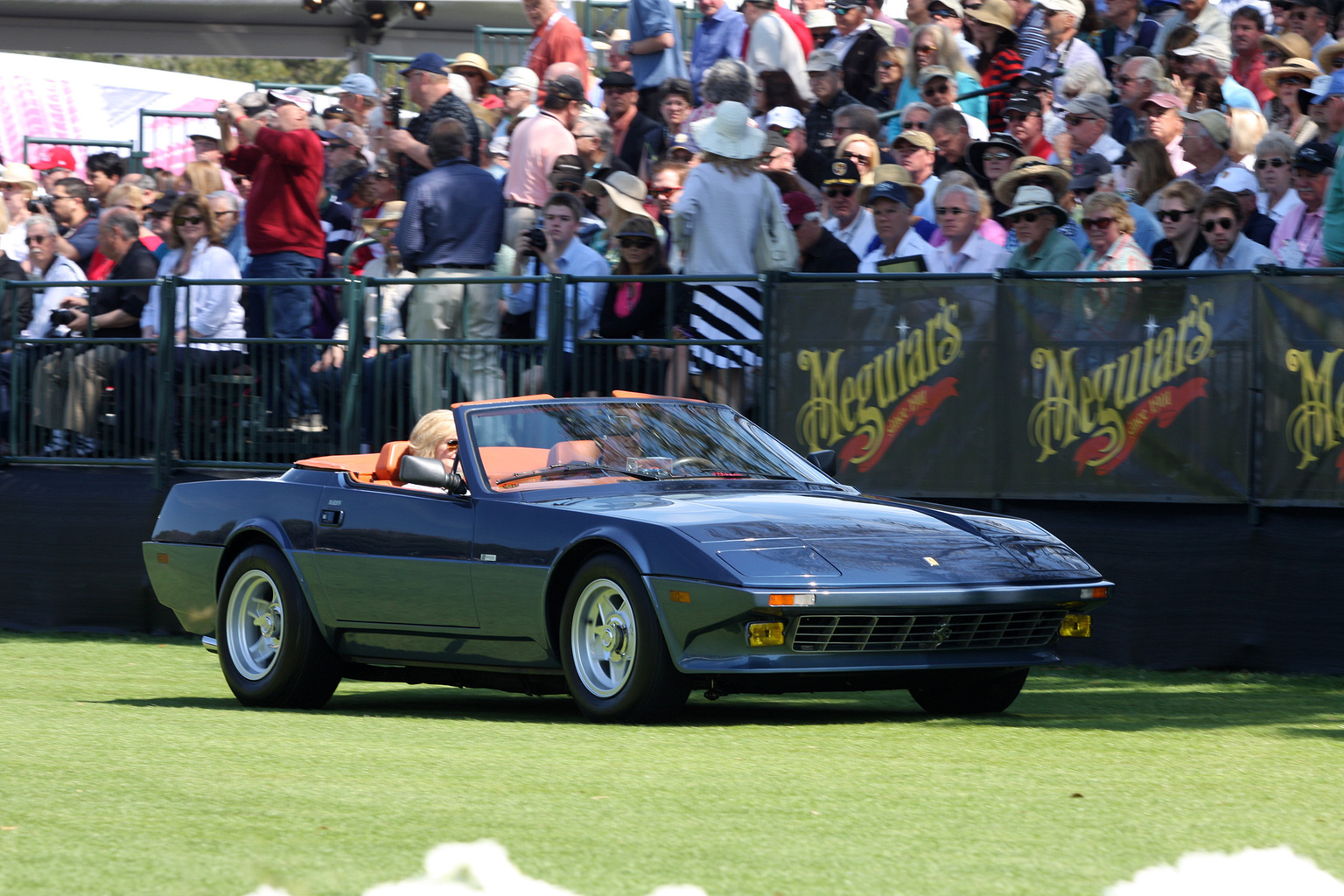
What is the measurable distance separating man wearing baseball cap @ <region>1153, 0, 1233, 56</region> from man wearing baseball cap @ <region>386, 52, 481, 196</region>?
526cm

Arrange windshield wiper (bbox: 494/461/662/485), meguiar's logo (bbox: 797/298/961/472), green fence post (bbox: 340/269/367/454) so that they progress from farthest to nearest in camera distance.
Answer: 1. green fence post (bbox: 340/269/367/454)
2. meguiar's logo (bbox: 797/298/961/472)
3. windshield wiper (bbox: 494/461/662/485)

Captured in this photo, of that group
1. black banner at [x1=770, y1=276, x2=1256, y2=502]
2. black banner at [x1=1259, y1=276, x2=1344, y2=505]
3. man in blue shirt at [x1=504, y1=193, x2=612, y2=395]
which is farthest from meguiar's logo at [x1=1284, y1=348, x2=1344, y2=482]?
man in blue shirt at [x1=504, y1=193, x2=612, y2=395]

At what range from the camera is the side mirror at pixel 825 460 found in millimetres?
8523

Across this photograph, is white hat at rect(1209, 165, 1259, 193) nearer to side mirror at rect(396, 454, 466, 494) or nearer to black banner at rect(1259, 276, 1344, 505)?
black banner at rect(1259, 276, 1344, 505)

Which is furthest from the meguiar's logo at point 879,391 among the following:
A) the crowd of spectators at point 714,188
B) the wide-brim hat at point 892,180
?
the wide-brim hat at point 892,180

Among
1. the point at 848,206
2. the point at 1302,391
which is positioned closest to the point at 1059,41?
the point at 848,206

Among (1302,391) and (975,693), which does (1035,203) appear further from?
(975,693)

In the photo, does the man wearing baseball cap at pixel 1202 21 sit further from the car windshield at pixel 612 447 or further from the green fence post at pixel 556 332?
the car windshield at pixel 612 447

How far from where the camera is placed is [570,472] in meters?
8.20

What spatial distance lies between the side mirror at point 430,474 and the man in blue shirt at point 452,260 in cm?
425

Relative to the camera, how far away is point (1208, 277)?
32.9ft

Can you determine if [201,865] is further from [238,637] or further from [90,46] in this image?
[90,46]

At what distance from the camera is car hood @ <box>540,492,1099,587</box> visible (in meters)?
7.08

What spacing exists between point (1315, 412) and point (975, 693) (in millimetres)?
2822
